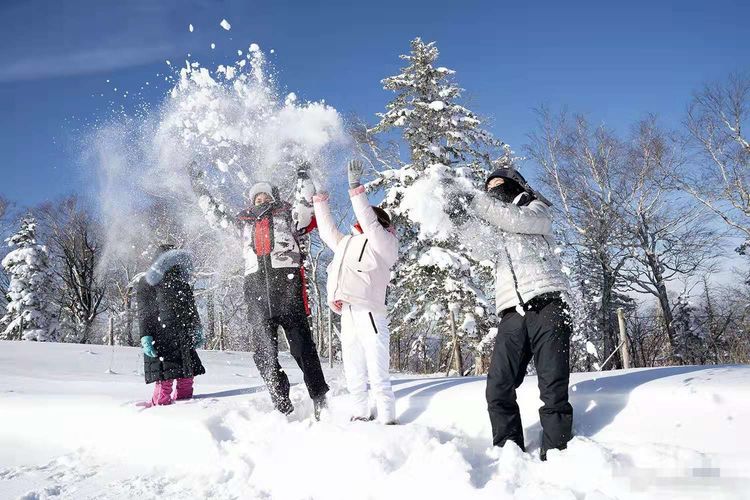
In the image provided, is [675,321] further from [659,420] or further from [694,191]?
[659,420]

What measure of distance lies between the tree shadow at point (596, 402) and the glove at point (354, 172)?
2.04 meters

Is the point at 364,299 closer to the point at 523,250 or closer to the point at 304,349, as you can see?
the point at 304,349

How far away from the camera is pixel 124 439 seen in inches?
139

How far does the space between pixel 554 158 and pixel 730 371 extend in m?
19.7

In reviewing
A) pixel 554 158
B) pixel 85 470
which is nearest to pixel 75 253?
pixel 554 158

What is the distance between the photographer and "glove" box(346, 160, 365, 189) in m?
3.41

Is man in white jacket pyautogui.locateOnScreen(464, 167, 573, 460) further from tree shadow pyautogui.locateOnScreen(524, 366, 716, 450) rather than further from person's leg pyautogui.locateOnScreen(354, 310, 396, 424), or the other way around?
person's leg pyautogui.locateOnScreen(354, 310, 396, 424)

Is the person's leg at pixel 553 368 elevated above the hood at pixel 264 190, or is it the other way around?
the hood at pixel 264 190

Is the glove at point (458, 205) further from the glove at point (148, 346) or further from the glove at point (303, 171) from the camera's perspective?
the glove at point (148, 346)

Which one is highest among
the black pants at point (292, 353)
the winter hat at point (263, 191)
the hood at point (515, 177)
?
the winter hat at point (263, 191)

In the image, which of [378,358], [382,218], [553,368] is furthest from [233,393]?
[553,368]

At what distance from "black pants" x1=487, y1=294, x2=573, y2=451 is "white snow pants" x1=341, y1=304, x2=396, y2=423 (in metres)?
0.69

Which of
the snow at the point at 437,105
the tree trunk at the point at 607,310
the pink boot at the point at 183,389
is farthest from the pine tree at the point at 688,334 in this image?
the pink boot at the point at 183,389

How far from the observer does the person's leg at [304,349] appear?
152 inches
